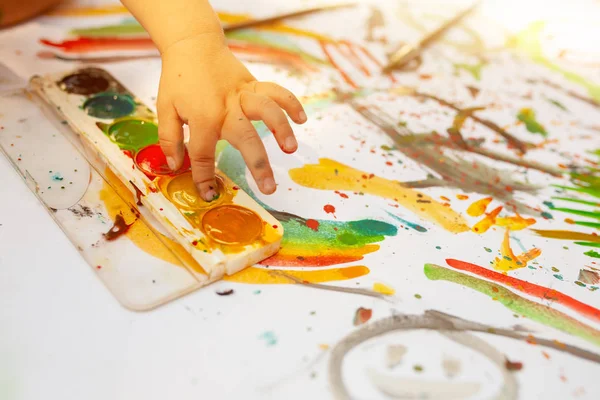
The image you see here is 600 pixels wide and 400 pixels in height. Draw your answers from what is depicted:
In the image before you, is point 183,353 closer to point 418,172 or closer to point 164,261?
point 164,261

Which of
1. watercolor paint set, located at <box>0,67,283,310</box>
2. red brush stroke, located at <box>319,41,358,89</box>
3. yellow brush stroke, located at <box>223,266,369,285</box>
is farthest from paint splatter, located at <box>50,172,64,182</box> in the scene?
red brush stroke, located at <box>319,41,358,89</box>

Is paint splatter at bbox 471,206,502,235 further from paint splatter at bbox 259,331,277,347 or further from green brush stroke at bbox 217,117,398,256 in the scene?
paint splatter at bbox 259,331,277,347

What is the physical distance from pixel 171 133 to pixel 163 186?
0.20 ft

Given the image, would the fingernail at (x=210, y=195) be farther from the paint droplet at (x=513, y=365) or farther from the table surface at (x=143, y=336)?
the paint droplet at (x=513, y=365)

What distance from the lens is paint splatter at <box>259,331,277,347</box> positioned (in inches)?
19.6

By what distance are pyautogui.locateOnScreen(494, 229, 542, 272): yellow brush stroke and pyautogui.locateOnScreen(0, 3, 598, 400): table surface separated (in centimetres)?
10

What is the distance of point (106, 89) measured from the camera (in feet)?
2.50

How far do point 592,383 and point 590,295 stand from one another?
120 mm

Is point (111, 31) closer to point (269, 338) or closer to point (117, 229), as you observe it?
point (117, 229)

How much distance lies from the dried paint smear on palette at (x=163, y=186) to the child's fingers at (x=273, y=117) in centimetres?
9

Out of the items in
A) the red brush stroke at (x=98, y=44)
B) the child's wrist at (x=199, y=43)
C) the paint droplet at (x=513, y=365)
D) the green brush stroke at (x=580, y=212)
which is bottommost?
the paint droplet at (x=513, y=365)

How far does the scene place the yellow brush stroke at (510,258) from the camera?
0.61 meters

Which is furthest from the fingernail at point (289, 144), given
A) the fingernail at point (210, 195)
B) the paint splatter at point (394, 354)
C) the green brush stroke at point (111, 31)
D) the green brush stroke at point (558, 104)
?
the green brush stroke at point (558, 104)

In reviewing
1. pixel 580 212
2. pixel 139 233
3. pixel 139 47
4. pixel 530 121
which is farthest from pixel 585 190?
pixel 139 47
